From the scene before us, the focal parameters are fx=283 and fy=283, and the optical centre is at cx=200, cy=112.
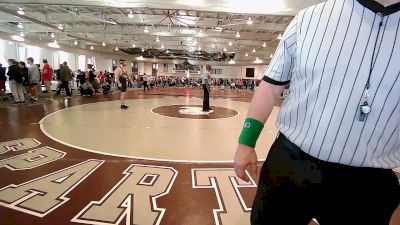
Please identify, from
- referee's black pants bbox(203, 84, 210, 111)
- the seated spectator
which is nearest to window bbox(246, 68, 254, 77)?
the seated spectator

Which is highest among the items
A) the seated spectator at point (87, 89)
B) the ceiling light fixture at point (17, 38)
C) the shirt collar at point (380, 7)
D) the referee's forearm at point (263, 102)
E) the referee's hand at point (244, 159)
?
the ceiling light fixture at point (17, 38)

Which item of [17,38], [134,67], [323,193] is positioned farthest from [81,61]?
[323,193]

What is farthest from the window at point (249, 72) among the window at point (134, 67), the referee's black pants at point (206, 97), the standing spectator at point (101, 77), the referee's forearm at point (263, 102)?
the referee's forearm at point (263, 102)

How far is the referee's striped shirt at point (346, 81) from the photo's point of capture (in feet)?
3.31

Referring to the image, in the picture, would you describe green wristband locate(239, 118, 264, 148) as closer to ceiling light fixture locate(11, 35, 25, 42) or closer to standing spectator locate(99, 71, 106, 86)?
standing spectator locate(99, 71, 106, 86)

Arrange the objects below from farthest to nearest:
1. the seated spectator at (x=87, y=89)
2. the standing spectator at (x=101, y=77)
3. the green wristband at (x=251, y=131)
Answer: the standing spectator at (x=101, y=77), the seated spectator at (x=87, y=89), the green wristband at (x=251, y=131)

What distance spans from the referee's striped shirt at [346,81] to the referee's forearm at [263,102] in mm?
81

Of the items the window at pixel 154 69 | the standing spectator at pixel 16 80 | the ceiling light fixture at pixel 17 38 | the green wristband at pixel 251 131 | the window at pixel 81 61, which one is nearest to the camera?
the green wristband at pixel 251 131

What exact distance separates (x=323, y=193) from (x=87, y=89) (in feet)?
49.9

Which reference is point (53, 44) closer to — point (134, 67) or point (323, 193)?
point (134, 67)

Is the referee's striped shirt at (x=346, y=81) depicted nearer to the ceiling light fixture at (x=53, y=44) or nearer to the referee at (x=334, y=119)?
the referee at (x=334, y=119)

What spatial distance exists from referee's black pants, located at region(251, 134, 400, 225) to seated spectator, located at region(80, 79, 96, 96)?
15018 millimetres

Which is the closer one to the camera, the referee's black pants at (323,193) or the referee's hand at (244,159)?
the referee's black pants at (323,193)

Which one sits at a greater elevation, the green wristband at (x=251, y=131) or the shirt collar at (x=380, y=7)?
the shirt collar at (x=380, y=7)
